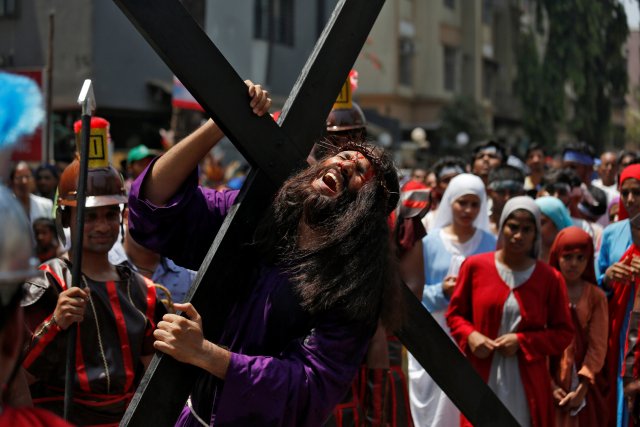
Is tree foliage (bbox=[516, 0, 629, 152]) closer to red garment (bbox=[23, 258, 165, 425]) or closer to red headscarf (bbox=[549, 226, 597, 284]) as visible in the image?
red headscarf (bbox=[549, 226, 597, 284])

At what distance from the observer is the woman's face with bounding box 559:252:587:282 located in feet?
20.8

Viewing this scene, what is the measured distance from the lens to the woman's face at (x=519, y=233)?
5.95 metres

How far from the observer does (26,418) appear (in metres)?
1.85

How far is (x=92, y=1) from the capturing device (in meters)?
20.0

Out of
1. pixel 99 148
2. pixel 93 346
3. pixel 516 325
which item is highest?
pixel 99 148

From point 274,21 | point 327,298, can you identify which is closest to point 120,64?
point 274,21

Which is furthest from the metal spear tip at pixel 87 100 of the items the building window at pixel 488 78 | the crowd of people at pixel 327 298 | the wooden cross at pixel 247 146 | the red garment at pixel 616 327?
the building window at pixel 488 78

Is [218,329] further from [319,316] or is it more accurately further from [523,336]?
[523,336]

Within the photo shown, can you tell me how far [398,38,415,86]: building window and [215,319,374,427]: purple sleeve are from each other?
32.4 m

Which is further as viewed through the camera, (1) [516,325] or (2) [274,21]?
(2) [274,21]

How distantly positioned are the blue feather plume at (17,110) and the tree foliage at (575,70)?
35.9 ft

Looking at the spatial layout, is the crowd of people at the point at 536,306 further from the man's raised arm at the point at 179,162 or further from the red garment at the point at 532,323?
the man's raised arm at the point at 179,162

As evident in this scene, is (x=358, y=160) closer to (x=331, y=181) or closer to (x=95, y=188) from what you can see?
(x=331, y=181)

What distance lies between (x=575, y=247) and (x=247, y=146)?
147 inches
